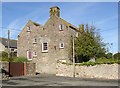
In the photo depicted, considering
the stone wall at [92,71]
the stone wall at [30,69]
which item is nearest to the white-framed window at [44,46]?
the stone wall at [30,69]

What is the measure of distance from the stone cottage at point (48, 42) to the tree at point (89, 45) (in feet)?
6.17

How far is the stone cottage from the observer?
40469 millimetres

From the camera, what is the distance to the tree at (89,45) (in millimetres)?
38938

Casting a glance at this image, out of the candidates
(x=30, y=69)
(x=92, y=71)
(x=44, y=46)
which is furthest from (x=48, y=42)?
(x=92, y=71)

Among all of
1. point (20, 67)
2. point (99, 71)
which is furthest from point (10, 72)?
point (99, 71)

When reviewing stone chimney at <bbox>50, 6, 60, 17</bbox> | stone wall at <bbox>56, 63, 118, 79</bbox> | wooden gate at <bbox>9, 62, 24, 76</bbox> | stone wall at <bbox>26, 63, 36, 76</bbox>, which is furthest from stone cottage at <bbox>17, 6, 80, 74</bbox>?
wooden gate at <bbox>9, 62, 24, 76</bbox>

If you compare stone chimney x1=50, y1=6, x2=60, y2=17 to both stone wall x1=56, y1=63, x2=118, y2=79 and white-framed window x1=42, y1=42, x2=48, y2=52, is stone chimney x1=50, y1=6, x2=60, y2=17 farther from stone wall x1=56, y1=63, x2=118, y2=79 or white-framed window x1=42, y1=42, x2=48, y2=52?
stone wall x1=56, y1=63, x2=118, y2=79

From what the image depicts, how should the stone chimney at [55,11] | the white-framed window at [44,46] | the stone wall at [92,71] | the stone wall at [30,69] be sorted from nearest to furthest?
1. the stone wall at [92,71]
2. the stone wall at [30,69]
3. the white-framed window at [44,46]
4. the stone chimney at [55,11]

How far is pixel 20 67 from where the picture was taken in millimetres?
32406

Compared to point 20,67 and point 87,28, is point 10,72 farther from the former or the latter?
point 87,28

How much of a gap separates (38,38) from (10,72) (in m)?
13.4

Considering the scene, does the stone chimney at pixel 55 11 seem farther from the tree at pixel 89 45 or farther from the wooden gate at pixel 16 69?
the wooden gate at pixel 16 69

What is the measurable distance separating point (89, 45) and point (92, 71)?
818 centimetres

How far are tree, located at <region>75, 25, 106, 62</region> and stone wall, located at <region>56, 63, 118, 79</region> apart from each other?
17.6 ft
